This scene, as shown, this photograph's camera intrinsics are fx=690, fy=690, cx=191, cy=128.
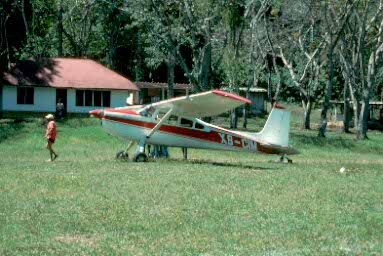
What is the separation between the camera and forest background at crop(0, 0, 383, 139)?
37.7 m

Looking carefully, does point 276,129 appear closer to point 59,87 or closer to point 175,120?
point 175,120

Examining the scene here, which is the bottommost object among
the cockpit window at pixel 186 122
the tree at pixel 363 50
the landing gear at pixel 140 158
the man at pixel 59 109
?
the man at pixel 59 109

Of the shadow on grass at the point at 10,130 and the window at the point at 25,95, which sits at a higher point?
the window at the point at 25,95

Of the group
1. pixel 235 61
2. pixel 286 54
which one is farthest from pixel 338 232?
pixel 286 54

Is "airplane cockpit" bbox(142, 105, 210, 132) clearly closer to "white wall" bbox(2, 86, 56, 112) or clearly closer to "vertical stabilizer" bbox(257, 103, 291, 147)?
"vertical stabilizer" bbox(257, 103, 291, 147)

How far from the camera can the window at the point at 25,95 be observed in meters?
48.5

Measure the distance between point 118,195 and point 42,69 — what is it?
37510 millimetres

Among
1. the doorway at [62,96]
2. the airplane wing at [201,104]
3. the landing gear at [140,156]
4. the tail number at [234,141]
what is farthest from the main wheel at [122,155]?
the doorway at [62,96]

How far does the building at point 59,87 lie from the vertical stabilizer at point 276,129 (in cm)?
2497

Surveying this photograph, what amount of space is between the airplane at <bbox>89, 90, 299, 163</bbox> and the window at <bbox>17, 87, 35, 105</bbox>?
87.8 feet

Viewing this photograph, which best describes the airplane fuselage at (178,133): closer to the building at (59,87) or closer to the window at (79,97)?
the building at (59,87)

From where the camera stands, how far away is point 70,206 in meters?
12.4

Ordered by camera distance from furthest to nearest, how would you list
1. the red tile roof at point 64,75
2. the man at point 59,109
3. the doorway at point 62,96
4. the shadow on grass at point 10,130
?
the doorway at point 62,96 → the red tile roof at point 64,75 → the man at point 59,109 → the shadow on grass at point 10,130

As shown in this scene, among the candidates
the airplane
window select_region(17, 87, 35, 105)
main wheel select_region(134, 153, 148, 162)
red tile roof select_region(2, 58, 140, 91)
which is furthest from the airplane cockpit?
window select_region(17, 87, 35, 105)
